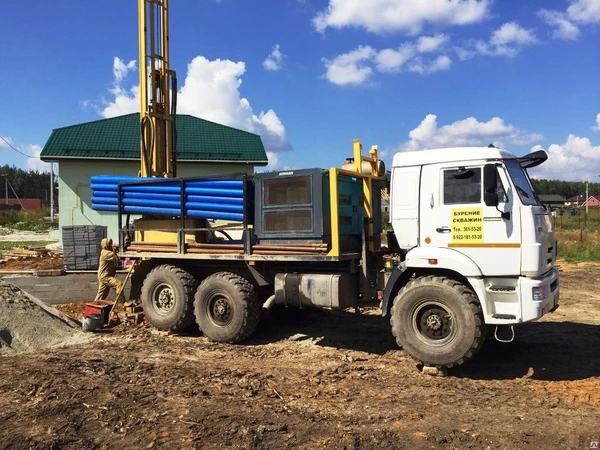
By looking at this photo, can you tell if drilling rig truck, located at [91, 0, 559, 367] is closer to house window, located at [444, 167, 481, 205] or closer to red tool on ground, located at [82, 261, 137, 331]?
house window, located at [444, 167, 481, 205]

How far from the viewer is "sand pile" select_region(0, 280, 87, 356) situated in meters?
7.81

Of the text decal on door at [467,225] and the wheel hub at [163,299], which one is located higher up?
the text decal on door at [467,225]

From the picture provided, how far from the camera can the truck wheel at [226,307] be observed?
8.01 metres

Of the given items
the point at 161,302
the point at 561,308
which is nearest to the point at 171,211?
the point at 161,302

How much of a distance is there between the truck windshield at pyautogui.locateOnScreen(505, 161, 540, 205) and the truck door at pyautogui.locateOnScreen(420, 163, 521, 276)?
146mm

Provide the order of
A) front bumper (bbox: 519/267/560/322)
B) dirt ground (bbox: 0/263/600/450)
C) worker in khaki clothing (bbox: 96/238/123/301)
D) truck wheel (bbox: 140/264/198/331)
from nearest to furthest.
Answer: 1. dirt ground (bbox: 0/263/600/450)
2. front bumper (bbox: 519/267/560/322)
3. truck wheel (bbox: 140/264/198/331)
4. worker in khaki clothing (bbox: 96/238/123/301)

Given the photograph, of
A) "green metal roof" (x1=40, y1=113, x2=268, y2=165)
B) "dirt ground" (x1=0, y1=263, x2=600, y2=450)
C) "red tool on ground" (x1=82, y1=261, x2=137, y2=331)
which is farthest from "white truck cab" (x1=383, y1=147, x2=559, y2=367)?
"green metal roof" (x1=40, y1=113, x2=268, y2=165)

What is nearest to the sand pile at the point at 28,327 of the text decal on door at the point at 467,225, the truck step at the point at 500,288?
the text decal on door at the point at 467,225

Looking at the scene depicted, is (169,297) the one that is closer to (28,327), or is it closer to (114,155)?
(28,327)

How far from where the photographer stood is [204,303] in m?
8.34

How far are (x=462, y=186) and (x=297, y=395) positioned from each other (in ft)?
10.4

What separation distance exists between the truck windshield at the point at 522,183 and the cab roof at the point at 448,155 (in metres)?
0.14

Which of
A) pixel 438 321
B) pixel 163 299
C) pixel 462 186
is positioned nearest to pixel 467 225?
pixel 462 186

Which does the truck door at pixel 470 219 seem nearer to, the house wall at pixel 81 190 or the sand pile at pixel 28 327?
the sand pile at pixel 28 327
